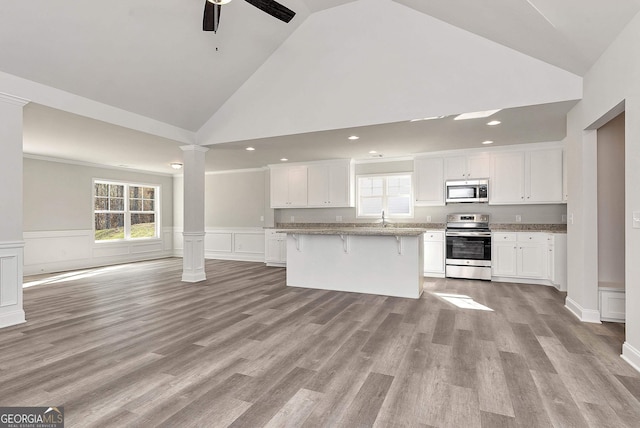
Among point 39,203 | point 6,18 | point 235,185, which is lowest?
point 39,203

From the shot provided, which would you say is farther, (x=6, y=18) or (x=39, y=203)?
(x=39, y=203)

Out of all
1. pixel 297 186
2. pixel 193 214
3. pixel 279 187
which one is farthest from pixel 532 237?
pixel 193 214

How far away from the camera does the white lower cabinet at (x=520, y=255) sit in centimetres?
563

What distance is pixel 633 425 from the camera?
1.83 m

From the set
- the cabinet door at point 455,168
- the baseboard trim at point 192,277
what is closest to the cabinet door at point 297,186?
the baseboard trim at point 192,277

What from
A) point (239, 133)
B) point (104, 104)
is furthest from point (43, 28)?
point (239, 133)

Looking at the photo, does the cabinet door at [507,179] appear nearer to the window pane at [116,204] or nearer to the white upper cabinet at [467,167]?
the white upper cabinet at [467,167]

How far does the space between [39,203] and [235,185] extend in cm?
421

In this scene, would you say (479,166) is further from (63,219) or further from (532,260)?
(63,219)

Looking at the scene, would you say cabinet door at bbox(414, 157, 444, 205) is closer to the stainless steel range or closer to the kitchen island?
the stainless steel range

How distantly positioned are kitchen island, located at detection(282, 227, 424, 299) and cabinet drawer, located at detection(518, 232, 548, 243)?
1.99 meters

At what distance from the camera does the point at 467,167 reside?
20.9 ft

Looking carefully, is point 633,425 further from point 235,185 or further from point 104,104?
point 235,185

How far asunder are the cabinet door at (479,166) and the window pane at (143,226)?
849cm
